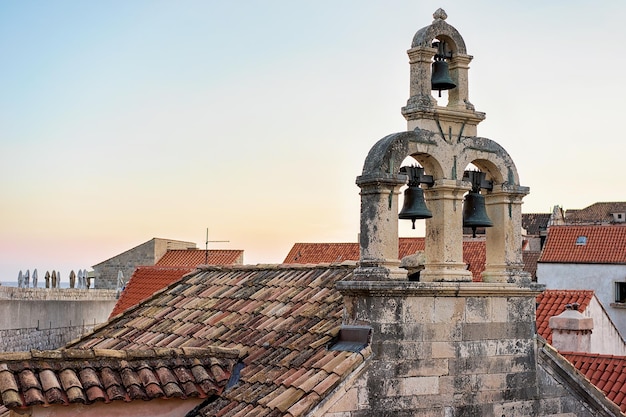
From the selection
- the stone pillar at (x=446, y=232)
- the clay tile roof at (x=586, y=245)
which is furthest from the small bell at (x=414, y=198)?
the clay tile roof at (x=586, y=245)

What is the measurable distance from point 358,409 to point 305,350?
945mm

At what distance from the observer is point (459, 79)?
8.64m

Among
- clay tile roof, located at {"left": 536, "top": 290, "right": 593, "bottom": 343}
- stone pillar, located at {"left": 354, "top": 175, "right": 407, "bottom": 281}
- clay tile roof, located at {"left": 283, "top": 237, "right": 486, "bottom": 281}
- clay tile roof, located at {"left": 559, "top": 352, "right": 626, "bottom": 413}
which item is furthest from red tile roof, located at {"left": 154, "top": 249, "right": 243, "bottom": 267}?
stone pillar, located at {"left": 354, "top": 175, "right": 407, "bottom": 281}

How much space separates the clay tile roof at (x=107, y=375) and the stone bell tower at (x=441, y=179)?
173cm

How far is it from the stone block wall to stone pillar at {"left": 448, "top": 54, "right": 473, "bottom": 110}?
177 centimetres

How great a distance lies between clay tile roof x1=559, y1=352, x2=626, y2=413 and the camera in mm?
13242

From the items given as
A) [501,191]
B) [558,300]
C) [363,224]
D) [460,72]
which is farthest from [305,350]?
[558,300]

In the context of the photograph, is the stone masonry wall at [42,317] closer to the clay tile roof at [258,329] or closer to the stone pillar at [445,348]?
the clay tile roof at [258,329]

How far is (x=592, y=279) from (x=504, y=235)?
3107 centimetres

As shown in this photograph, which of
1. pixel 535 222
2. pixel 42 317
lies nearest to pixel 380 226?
pixel 42 317

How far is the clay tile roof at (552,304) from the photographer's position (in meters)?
18.7

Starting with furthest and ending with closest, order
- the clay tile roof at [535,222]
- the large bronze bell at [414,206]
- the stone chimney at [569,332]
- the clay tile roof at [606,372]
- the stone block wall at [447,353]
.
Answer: the clay tile roof at [535,222] → the stone chimney at [569,332] → the clay tile roof at [606,372] → the large bronze bell at [414,206] → the stone block wall at [447,353]

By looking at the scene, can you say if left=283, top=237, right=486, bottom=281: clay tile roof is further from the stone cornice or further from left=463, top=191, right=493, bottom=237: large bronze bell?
the stone cornice

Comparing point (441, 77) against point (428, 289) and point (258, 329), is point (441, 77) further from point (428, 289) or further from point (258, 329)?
point (258, 329)
